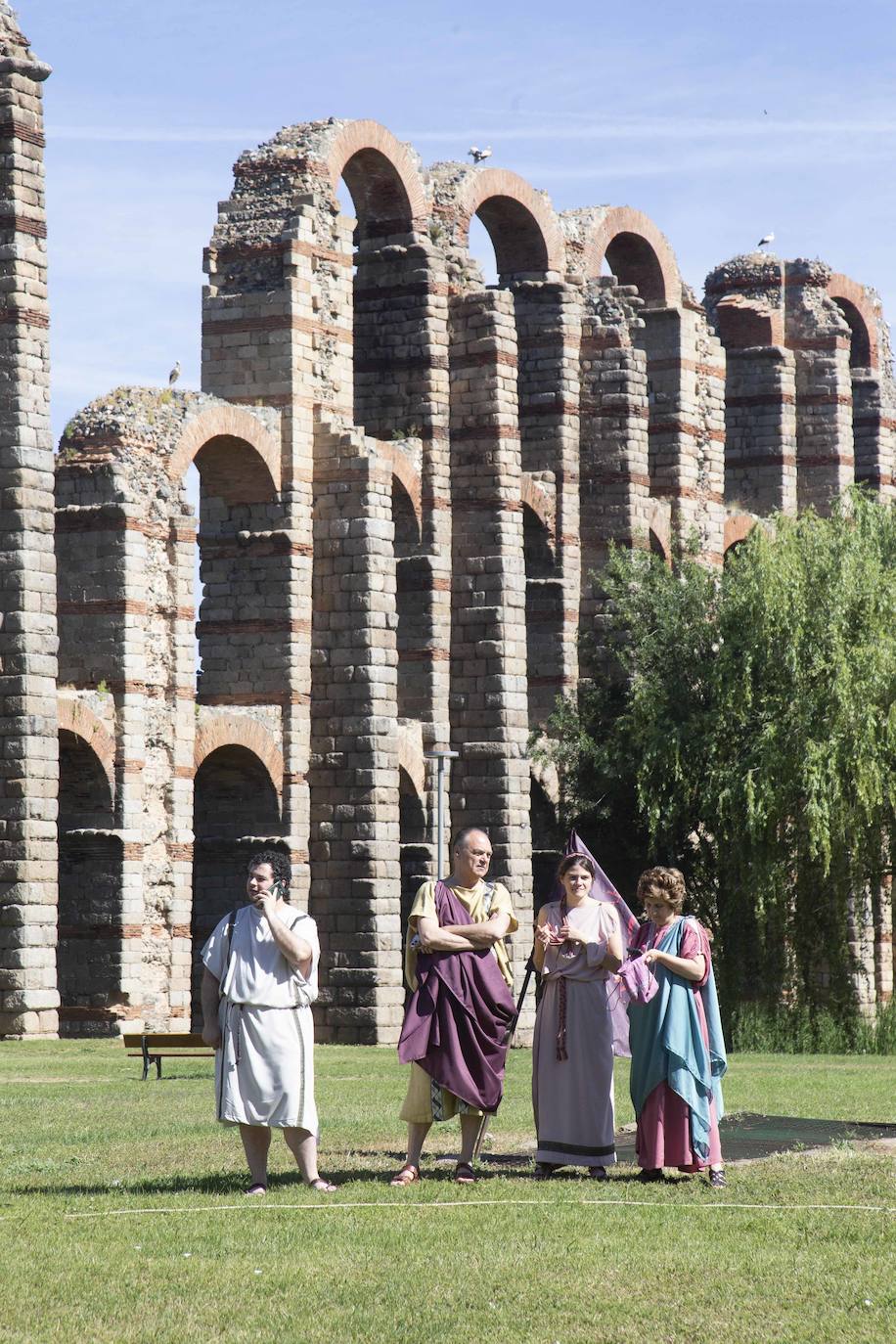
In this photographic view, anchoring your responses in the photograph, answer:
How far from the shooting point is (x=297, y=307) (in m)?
31.1

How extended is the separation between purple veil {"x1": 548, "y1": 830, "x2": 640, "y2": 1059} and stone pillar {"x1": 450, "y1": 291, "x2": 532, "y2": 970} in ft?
69.0

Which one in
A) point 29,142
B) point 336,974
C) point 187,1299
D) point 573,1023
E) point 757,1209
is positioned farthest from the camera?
point 336,974

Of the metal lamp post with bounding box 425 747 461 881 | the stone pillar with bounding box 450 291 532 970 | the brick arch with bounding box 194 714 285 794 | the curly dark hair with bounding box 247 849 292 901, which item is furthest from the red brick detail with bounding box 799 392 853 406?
the curly dark hair with bounding box 247 849 292 901

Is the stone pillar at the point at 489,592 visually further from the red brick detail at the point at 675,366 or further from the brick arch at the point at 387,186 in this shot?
the red brick detail at the point at 675,366

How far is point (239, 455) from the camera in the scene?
100ft

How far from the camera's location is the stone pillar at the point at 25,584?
2491cm

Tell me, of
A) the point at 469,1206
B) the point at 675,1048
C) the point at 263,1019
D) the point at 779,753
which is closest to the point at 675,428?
the point at 779,753

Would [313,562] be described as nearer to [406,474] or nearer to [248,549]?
[248,549]

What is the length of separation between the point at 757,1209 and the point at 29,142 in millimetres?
17812

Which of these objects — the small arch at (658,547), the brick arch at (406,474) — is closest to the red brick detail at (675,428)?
the small arch at (658,547)

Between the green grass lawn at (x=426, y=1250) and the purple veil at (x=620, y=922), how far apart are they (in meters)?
0.80

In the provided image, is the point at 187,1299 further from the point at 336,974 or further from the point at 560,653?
the point at 560,653

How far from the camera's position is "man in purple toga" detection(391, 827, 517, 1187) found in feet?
39.5

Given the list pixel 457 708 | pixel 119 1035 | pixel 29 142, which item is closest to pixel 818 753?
pixel 457 708
